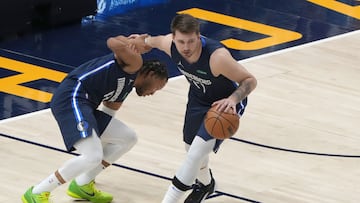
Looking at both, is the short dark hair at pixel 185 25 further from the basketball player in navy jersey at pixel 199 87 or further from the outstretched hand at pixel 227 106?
the outstretched hand at pixel 227 106

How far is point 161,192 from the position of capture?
→ 838cm

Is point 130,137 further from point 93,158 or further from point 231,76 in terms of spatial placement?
point 231,76

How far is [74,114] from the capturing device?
7.69 meters

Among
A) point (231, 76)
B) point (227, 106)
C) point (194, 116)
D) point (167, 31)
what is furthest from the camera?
point (167, 31)

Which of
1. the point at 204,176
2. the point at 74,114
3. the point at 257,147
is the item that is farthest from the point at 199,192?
the point at 257,147

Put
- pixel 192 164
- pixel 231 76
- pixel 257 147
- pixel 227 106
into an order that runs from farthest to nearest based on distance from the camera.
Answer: pixel 257 147 < pixel 192 164 < pixel 231 76 < pixel 227 106

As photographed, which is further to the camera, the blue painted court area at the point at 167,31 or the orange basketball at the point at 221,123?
the blue painted court area at the point at 167,31

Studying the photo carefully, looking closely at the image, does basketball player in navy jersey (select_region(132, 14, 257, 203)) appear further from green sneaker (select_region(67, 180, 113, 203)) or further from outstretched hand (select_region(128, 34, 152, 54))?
green sneaker (select_region(67, 180, 113, 203))

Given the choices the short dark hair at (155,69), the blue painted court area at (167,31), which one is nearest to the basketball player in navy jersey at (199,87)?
the short dark hair at (155,69)

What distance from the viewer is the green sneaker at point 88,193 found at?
8.06m

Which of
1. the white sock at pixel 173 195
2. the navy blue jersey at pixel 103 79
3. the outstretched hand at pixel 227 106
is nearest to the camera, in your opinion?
the outstretched hand at pixel 227 106

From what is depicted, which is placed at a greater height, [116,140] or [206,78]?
[206,78]

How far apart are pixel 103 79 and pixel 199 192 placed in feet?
3.73

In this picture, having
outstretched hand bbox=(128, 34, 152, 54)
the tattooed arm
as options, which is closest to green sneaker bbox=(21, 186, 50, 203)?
outstretched hand bbox=(128, 34, 152, 54)
